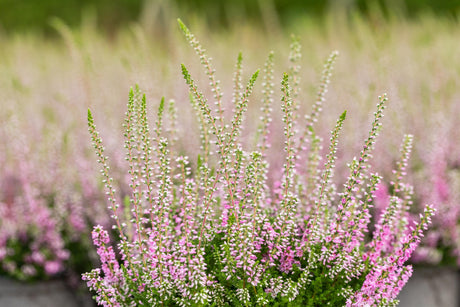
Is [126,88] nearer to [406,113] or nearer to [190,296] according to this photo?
[406,113]

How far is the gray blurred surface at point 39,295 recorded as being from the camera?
126 inches

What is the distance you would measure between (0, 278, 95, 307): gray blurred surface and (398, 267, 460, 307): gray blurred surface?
76.0 inches

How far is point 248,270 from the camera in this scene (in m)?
1.83

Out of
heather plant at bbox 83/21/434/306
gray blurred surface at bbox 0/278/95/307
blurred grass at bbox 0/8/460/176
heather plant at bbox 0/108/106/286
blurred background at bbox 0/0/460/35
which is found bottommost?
heather plant at bbox 83/21/434/306

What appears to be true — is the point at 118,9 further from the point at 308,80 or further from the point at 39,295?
the point at 39,295

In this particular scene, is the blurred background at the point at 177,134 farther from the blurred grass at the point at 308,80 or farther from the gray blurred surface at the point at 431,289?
the gray blurred surface at the point at 431,289

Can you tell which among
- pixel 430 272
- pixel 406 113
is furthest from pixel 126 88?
pixel 430 272

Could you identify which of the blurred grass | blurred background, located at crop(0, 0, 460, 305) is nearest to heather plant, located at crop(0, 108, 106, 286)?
blurred background, located at crop(0, 0, 460, 305)

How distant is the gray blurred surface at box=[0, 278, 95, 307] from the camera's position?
10.5 ft

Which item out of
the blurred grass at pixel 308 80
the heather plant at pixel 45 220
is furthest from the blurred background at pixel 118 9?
the heather plant at pixel 45 220

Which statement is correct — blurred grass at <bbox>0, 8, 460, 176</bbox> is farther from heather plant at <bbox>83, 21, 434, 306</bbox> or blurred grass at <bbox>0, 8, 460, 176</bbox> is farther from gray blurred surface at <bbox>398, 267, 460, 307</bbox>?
heather plant at <bbox>83, 21, 434, 306</bbox>

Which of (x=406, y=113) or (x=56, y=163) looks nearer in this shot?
(x=56, y=163)

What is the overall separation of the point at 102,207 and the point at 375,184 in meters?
1.94

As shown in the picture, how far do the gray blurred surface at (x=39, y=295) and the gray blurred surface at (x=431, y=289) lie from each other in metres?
1.93
